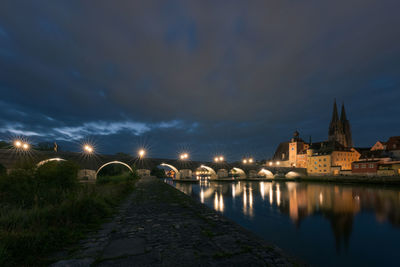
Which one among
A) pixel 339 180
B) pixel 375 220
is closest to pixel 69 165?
pixel 375 220

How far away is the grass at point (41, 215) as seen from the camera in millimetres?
3640

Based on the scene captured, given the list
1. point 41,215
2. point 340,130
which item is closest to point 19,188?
point 41,215

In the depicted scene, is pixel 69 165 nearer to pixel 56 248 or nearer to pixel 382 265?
pixel 56 248

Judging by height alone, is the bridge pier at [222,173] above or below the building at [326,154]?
below

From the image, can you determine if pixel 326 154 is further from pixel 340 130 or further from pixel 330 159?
pixel 340 130

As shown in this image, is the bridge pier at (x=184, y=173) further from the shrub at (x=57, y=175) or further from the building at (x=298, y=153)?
the shrub at (x=57, y=175)

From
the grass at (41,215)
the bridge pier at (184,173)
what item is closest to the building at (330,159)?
the bridge pier at (184,173)

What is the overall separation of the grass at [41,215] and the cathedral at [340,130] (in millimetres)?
105094

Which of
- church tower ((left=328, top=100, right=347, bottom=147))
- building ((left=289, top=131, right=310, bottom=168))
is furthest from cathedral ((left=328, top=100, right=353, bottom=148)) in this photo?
building ((left=289, top=131, right=310, bottom=168))

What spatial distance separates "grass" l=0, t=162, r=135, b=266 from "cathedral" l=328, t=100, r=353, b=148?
345 feet

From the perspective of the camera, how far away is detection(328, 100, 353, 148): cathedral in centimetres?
8950

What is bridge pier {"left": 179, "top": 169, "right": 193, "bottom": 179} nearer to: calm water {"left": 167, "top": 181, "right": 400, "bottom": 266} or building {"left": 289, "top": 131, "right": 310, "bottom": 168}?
calm water {"left": 167, "top": 181, "right": 400, "bottom": 266}

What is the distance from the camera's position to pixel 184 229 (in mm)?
5727

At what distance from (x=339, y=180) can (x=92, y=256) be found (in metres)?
56.8
